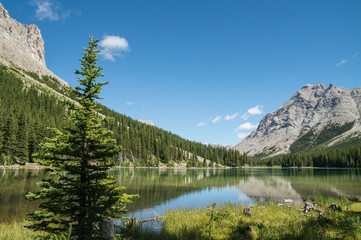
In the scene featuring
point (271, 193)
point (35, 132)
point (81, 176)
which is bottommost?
point (271, 193)

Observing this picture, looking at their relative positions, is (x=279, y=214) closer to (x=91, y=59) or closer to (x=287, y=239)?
(x=287, y=239)

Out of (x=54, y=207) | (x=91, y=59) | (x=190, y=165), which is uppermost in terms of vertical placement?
(x=91, y=59)

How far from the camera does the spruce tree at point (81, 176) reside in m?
9.23

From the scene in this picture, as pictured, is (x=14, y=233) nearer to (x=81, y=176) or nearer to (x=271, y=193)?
(x=81, y=176)

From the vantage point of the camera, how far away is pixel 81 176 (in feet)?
33.5

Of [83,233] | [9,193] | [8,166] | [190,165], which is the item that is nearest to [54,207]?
[83,233]

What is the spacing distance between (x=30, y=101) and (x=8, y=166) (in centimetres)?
8921

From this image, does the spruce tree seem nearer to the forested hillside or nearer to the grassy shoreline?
the grassy shoreline

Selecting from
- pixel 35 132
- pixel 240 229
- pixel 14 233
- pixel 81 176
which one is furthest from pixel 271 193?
pixel 35 132

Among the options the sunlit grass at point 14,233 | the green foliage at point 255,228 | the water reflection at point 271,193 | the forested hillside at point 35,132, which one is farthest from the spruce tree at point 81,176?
the forested hillside at point 35,132

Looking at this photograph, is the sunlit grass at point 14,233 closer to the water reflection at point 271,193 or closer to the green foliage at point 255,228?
the green foliage at point 255,228

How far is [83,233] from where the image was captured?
9352 mm

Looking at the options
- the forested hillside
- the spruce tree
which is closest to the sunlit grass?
the spruce tree

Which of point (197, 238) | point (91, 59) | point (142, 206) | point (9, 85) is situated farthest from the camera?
point (9, 85)
